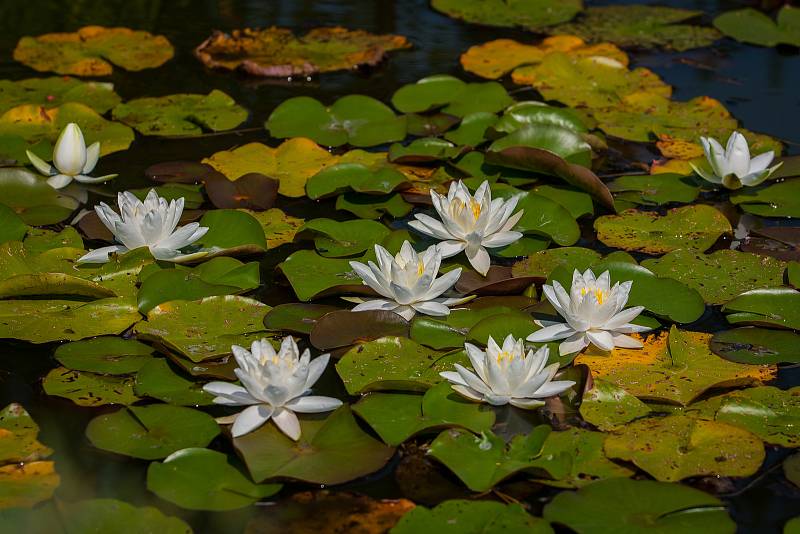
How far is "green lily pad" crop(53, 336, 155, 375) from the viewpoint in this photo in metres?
2.52

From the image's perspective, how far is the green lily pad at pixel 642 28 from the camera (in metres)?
5.20

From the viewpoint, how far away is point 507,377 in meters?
2.30

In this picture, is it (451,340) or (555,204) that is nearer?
(451,340)

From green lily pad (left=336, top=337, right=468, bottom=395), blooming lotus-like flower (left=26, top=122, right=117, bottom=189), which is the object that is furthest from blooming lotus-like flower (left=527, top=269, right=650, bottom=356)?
blooming lotus-like flower (left=26, top=122, right=117, bottom=189)

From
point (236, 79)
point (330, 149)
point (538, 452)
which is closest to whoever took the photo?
point (538, 452)

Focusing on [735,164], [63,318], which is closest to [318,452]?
[63,318]

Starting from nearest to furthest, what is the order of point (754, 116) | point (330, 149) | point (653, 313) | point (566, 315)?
point (566, 315) → point (653, 313) → point (330, 149) → point (754, 116)

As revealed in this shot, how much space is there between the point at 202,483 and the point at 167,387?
39 centimetres

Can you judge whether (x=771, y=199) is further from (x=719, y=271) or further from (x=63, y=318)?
(x=63, y=318)

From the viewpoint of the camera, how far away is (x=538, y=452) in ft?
7.14

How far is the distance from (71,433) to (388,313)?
87 cm

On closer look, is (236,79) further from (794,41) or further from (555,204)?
(794,41)

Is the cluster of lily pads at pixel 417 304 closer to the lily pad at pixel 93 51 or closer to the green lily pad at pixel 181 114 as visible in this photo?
the green lily pad at pixel 181 114

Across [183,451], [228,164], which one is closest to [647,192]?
[228,164]
